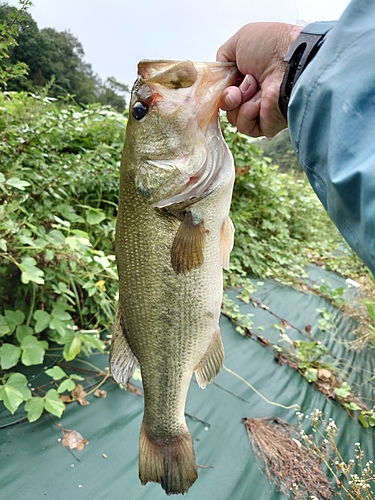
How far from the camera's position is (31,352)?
178cm

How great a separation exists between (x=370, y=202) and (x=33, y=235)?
84.6 inches

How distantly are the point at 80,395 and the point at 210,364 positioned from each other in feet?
3.37

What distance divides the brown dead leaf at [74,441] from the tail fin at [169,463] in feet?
2.20

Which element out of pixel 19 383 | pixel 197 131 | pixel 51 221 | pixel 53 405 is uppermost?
pixel 197 131

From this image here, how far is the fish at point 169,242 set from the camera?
1181mm

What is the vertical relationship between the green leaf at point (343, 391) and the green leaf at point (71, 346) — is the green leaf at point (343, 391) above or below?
below

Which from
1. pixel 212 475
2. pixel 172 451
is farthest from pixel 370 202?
pixel 212 475

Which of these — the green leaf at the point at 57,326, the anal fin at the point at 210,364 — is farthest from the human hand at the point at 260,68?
the green leaf at the point at 57,326

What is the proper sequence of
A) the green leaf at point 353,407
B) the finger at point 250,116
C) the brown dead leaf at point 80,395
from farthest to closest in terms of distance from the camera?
the green leaf at point 353,407 < the brown dead leaf at point 80,395 < the finger at point 250,116

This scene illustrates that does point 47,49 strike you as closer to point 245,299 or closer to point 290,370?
point 245,299

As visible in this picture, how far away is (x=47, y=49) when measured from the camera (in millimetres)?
2549

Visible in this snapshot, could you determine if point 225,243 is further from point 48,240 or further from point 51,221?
point 51,221

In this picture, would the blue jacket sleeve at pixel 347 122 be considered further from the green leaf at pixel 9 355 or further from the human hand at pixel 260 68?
the green leaf at pixel 9 355

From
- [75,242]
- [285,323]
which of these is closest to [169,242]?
[75,242]
